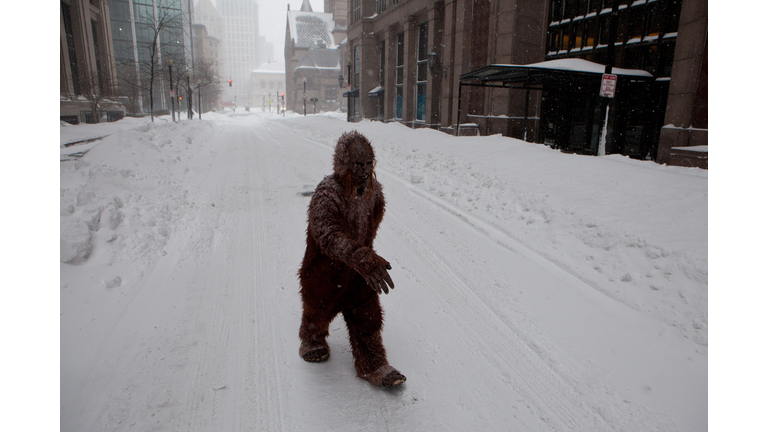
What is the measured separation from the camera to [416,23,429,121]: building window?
25641 mm

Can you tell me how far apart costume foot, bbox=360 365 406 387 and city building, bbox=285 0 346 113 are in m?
74.5

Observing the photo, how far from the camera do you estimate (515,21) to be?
53.6 ft

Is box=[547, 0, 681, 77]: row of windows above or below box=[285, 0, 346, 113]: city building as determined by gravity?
below

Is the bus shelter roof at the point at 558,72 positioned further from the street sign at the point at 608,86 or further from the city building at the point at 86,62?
the city building at the point at 86,62

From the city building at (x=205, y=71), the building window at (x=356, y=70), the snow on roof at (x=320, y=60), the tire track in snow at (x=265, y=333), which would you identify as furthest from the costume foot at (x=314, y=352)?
the snow on roof at (x=320, y=60)

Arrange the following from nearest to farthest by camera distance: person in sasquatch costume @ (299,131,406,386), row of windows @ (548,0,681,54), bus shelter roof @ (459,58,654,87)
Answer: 1. person in sasquatch costume @ (299,131,406,386)
2. bus shelter roof @ (459,58,654,87)
3. row of windows @ (548,0,681,54)

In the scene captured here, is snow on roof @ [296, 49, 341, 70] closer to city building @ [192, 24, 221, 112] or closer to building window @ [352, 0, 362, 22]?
city building @ [192, 24, 221, 112]

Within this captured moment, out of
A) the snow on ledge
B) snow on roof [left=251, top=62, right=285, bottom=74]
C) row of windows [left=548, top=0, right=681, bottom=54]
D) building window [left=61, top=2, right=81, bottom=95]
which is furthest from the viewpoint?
snow on roof [left=251, top=62, right=285, bottom=74]

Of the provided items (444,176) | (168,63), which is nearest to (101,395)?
(444,176)

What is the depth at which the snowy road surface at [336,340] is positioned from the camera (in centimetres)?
252

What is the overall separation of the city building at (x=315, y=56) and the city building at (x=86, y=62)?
172 ft

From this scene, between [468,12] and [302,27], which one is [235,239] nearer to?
[468,12]

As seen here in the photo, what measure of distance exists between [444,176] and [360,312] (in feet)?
23.4

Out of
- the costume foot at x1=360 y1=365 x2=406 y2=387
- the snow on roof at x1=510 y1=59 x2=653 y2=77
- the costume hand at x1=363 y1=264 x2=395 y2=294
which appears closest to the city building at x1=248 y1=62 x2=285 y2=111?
the snow on roof at x1=510 y1=59 x2=653 y2=77
